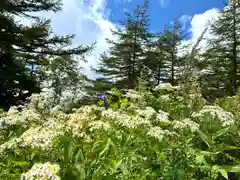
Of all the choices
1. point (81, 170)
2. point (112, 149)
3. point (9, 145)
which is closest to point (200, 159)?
point (112, 149)

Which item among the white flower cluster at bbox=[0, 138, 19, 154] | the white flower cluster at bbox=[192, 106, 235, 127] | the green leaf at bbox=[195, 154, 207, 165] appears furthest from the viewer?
the white flower cluster at bbox=[192, 106, 235, 127]

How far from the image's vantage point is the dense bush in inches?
72.5

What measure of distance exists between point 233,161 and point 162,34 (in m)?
23.5

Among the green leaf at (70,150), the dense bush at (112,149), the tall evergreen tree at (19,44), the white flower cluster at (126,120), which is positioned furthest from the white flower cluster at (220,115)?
the tall evergreen tree at (19,44)

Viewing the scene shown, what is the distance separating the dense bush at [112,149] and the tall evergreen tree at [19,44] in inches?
→ 552

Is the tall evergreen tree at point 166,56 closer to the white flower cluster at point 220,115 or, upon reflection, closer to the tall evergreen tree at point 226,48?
the tall evergreen tree at point 226,48

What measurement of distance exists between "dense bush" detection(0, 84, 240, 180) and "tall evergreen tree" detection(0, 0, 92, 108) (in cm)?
1401

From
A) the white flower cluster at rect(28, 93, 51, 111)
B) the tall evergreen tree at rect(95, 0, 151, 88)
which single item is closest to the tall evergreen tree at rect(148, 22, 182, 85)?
the tall evergreen tree at rect(95, 0, 151, 88)

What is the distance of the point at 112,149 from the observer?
7.08 feet

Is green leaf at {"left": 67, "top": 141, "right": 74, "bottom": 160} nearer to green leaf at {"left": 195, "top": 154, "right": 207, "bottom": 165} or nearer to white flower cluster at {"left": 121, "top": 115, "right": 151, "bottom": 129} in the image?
white flower cluster at {"left": 121, "top": 115, "right": 151, "bottom": 129}

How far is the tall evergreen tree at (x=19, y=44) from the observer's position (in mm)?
16016

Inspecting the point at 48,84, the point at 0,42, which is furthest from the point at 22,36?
the point at 48,84

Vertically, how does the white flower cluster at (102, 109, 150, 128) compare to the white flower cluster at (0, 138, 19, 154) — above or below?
above

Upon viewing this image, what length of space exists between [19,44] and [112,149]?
1569cm
